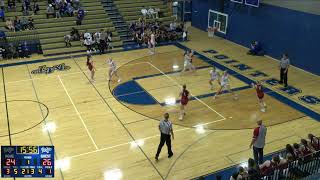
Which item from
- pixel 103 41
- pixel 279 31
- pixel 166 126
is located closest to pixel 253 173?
pixel 166 126

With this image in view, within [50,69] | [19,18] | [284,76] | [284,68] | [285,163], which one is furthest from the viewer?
[19,18]

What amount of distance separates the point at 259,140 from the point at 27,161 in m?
7.02

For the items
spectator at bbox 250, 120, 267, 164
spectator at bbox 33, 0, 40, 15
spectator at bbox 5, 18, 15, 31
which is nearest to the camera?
spectator at bbox 250, 120, 267, 164

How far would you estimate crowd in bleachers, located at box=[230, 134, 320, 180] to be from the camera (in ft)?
31.6

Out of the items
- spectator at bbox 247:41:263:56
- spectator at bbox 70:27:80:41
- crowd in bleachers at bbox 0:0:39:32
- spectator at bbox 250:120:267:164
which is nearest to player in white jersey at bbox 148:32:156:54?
spectator at bbox 70:27:80:41

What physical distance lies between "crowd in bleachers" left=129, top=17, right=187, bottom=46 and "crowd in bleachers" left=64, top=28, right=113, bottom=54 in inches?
86.2

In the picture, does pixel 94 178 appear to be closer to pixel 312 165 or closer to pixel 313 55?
pixel 312 165

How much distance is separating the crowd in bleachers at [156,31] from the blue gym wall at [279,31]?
3.53 meters

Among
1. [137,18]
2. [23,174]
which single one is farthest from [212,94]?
[137,18]

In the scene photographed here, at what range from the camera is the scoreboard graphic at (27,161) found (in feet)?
27.6

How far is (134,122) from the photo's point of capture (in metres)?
15.5

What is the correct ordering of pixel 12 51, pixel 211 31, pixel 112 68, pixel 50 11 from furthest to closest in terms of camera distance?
1. pixel 211 31
2. pixel 50 11
3. pixel 12 51
4. pixel 112 68

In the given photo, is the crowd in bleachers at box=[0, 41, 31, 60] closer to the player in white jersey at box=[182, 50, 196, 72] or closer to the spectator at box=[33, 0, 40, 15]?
the spectator at box=[33, 0, 40, 15]

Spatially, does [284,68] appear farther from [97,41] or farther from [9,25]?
[9,25]
